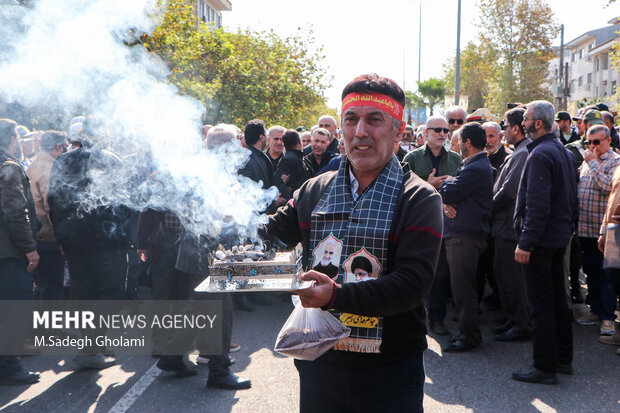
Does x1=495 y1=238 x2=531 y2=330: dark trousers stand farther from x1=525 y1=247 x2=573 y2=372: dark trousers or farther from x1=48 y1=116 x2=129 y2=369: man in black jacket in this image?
x1=48 y1=116 x2=129 y2=369: man in black jacket

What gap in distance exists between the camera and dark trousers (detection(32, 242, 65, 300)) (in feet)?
21.0

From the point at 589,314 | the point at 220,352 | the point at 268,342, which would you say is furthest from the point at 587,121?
the point at 220,352

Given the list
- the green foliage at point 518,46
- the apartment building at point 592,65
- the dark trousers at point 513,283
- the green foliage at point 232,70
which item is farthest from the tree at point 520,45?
the dark trousers at point 513,283

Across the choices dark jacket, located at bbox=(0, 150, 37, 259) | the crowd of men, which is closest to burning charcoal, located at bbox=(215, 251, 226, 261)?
the crowd of men

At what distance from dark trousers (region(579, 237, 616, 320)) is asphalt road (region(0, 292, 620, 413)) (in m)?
0.62

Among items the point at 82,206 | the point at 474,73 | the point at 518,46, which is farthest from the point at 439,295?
the point at 474,73

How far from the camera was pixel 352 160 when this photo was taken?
2340 millimetres

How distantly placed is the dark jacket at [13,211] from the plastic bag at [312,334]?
3938mm

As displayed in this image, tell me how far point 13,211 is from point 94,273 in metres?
0.95

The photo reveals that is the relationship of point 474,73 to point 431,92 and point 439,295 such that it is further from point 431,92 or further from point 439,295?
point 439,295

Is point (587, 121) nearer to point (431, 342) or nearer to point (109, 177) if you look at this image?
point (431, 342)

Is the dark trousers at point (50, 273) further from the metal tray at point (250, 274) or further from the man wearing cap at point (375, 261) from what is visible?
the man wearing cap at point (375, 261)

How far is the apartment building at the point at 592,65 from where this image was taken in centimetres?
6181

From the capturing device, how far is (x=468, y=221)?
5.69 metres
